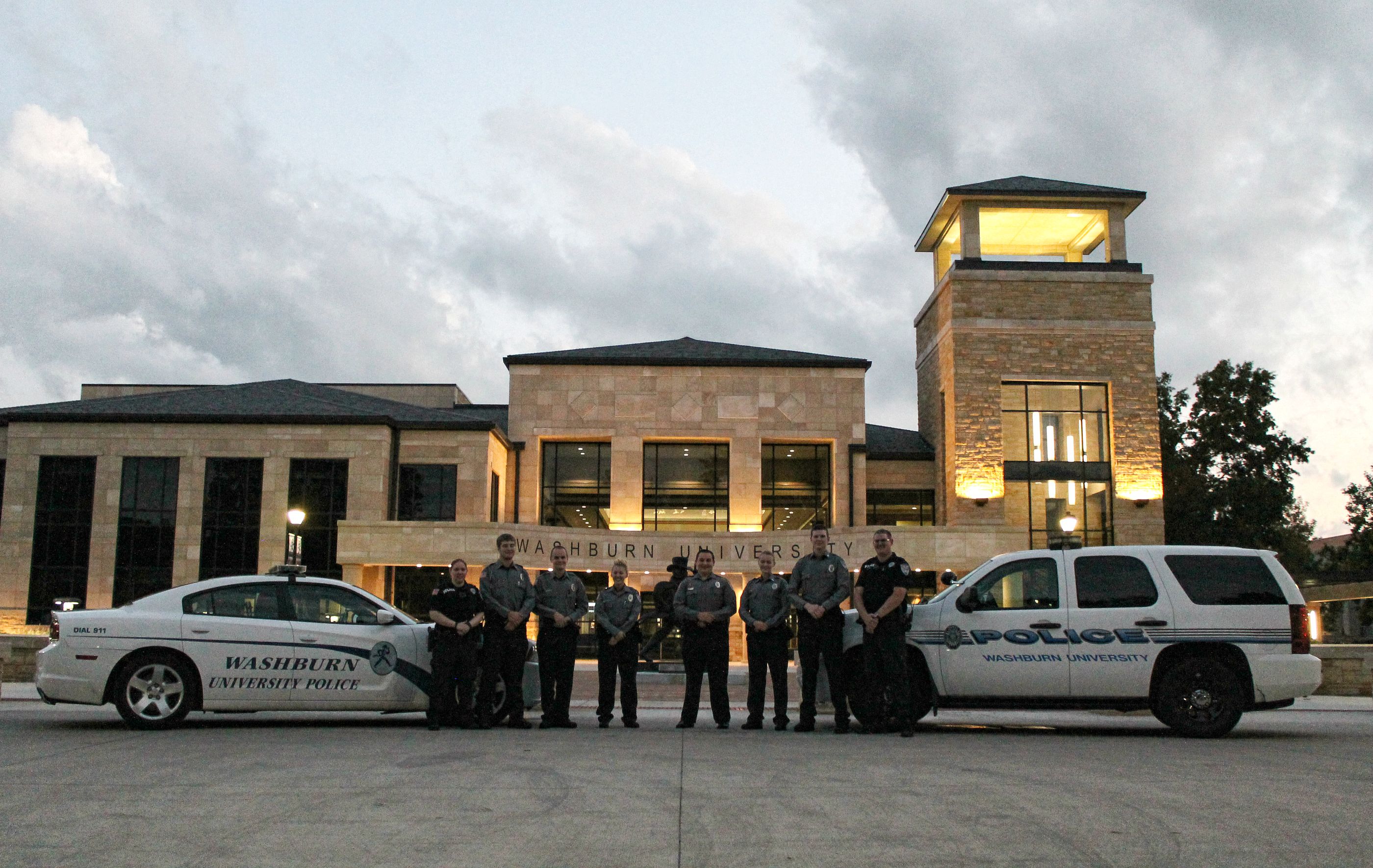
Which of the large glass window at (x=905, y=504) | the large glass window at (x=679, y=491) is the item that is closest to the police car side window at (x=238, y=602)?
the large glass window at (x=679, y=491)

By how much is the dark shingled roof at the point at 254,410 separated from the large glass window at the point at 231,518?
1.47 meters

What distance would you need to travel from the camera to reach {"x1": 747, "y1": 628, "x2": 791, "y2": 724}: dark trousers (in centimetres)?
1171

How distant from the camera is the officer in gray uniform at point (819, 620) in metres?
11.5

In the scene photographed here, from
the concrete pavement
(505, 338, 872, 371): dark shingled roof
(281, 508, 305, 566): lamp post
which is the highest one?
(505, 338, 872, 371): dark shingled roof

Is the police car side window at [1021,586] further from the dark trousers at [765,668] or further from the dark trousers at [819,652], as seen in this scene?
the dark trousers at [765,668]

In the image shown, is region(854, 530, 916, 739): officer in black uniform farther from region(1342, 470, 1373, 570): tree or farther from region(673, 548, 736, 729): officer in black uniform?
region(1342, 470, 1373, 570): tree

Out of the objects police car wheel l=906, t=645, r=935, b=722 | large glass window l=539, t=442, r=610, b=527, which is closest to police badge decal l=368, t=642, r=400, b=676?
police car wheel l=906, t=645, r=935, b=722

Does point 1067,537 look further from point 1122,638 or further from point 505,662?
point 505,662

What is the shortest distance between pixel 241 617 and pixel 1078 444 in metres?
29.5

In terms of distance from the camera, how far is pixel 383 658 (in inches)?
449

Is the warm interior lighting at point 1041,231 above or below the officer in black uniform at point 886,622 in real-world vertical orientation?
above

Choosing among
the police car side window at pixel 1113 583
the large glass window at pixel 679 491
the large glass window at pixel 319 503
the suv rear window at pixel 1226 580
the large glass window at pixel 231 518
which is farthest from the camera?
the large glass window at pixel 679 491

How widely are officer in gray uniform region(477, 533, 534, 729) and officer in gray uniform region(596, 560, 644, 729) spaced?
753 millimetres

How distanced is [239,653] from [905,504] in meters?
29.1
